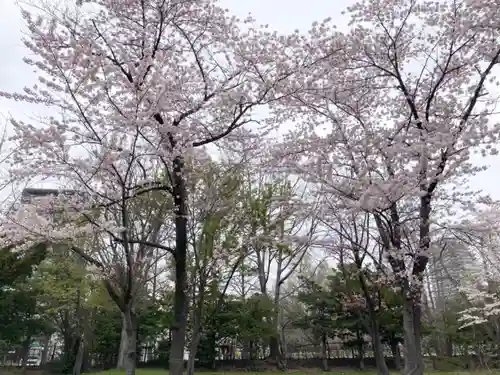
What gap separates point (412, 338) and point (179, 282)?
2991 millimetres

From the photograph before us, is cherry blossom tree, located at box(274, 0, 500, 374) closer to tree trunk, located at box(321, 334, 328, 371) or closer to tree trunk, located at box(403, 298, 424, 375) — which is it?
tree trunk, located at box(403, 298, 424, 375)

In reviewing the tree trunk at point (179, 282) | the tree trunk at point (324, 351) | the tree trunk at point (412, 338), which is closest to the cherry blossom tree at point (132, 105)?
the tree trunk at point (179, 282)

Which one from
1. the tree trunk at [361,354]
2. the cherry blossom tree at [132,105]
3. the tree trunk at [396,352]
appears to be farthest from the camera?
the tree trunk at [361,354]

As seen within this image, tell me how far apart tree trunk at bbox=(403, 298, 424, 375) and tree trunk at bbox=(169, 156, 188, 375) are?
2771 millimetres

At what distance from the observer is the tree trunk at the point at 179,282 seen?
5.21 m

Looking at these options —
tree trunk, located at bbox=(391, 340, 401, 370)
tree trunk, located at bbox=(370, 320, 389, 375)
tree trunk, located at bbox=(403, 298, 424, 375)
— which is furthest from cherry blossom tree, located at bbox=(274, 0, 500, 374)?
tree trunk, located at bbox=(391, 340, 401, 370)

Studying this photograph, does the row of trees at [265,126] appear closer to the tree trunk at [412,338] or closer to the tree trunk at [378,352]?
the tree trunk at [412,338]

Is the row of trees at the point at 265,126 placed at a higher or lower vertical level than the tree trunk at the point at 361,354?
higher

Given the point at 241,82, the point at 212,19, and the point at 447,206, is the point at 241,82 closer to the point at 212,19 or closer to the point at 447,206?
the point at 212,19

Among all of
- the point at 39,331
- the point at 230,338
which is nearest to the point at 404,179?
the point at 230,338

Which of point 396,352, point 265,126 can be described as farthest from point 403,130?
point 396,352

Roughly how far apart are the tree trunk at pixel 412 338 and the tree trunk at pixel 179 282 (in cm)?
277

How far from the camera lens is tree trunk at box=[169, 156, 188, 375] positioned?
5.21m

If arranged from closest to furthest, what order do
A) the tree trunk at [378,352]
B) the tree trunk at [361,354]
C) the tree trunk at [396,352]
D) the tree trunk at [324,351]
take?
the tree trunk at [378,352]
the tree trunk at [396,352]
the tree trunk at [324,351]
the tree trunk at [361,354]
